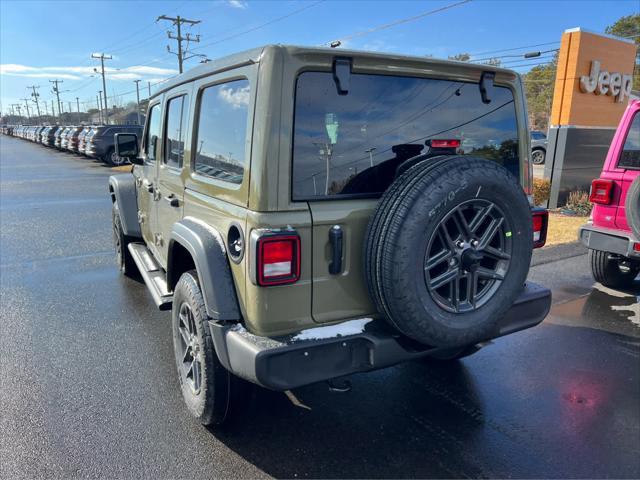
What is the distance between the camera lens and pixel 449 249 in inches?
92.7

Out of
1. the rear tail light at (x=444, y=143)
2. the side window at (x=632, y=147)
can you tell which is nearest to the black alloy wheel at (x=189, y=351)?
the rear tail light at (x=444, y=143)

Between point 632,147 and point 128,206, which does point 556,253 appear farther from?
point 128,206

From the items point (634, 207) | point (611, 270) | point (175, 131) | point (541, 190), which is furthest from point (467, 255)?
point (541, 190)

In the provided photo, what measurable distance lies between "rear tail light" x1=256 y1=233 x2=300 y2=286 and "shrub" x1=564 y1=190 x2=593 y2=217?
904 centimetres

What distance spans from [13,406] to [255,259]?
2154mm

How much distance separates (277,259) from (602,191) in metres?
4.13

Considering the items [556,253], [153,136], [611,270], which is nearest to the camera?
[153,136]

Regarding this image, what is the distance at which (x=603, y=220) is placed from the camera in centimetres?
489

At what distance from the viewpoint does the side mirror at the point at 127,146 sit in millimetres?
4973

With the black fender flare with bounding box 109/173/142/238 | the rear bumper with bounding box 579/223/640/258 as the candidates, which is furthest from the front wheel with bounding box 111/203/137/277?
the rear bumper with bounding box 579/223/640/258

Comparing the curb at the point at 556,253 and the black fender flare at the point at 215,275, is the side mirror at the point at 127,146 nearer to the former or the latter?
the black fender flare at the point at 215,275

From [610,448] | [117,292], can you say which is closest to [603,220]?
[610,448]

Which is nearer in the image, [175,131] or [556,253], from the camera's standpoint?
[175,131]

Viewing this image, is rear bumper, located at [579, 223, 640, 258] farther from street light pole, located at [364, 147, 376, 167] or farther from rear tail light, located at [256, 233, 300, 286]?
rear tail light, located at [256, 233, 300, 286]
